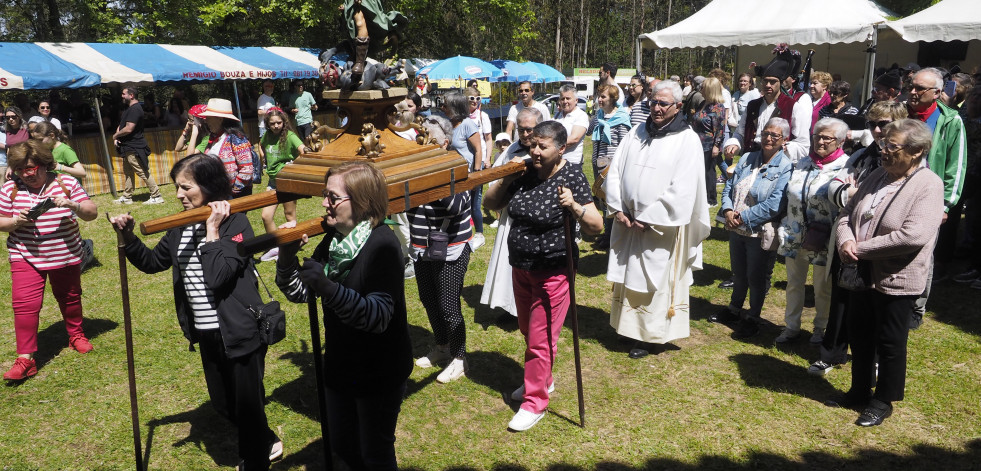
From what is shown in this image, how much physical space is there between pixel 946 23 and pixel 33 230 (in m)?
11.3

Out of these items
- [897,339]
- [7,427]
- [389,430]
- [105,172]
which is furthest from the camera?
[105,172]

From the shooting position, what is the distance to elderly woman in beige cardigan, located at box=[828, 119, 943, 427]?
11.8 ft

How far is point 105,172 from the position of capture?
1291 centimetres

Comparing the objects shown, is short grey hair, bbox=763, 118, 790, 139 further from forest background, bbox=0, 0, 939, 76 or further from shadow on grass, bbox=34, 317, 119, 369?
forest background, bbox=0, 0, 939, 76

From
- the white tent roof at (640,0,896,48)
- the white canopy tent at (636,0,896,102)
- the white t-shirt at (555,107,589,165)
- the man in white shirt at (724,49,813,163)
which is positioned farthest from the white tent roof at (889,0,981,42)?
the white t-shirt at (555,107,589,165)

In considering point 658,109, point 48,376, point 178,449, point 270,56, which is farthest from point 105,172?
point 658,109

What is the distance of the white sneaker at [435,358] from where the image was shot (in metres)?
4.98

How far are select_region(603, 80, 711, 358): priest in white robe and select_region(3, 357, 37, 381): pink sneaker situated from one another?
14.4ft

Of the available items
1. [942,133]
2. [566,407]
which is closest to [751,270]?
[942,133]

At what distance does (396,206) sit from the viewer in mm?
2572

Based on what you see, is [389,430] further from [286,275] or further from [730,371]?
[730,371]

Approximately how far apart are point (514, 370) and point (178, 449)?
2295mm

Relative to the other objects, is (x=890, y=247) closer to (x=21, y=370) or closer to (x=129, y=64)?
(x=21, y=370)

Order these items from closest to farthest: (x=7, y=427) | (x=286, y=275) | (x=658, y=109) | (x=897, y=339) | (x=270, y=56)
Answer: (x=286, y=275) → (x=897, y=339) → (x=7, y=427) → (x=658, y=109) → (x=270, y=56)
